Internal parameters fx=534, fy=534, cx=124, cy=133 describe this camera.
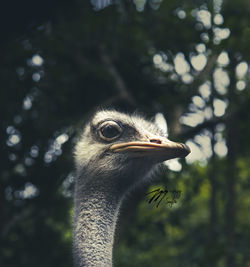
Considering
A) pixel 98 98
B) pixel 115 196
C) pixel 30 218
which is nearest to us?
pixel 115 196

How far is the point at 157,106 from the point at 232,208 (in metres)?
2.54

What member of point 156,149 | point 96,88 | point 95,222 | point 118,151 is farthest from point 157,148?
point 96,88

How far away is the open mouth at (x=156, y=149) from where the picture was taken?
7.66 ft

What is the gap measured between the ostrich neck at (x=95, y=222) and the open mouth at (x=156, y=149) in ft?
0.67

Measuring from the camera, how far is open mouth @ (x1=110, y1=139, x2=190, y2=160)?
2334 millimetres

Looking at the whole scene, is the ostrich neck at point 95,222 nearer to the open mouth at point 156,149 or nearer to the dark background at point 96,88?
the open mouth at point 156,149

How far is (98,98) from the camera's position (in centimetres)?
742

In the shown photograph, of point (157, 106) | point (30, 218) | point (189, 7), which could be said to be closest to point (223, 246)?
point (157, 106)

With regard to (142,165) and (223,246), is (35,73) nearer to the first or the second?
(223,246)

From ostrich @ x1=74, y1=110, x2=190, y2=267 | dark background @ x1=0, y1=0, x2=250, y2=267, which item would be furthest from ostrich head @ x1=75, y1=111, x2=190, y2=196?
dark background @ x1=0, y1=0, x2=250, y2=267

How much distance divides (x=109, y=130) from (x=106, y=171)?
0.21m

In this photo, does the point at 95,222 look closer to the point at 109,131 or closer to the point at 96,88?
the point at 109,131

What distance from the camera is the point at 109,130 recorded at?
2.74 metres

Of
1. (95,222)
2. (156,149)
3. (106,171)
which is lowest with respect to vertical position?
(95,222)
